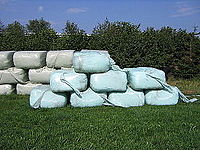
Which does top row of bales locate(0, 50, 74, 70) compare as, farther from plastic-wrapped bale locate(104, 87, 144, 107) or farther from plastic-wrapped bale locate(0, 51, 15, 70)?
plastic-wrapped bale locate(104, 87, 144, 107)

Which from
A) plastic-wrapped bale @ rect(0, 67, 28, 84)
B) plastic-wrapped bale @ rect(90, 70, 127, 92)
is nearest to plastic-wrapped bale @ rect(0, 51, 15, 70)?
plastic-wrapped bale @ rect(0, 67, 28, 84)

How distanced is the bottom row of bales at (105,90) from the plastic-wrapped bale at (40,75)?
1314mm

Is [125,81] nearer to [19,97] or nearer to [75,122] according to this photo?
[75,122]

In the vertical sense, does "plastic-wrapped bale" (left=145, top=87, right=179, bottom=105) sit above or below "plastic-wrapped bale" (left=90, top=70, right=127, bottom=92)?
below

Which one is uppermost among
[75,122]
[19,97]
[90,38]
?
[90,38]

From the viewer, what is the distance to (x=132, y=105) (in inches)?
190

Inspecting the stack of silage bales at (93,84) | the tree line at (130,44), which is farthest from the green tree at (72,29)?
the stack of silage bales at (93,84)

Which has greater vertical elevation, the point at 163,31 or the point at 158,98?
the point at 163,31

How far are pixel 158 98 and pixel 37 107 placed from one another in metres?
2.20

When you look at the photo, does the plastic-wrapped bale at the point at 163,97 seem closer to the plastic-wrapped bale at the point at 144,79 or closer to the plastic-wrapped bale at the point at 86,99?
the plastic-wrapped bale at the point at 144,79

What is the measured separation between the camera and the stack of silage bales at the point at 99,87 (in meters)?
4.67

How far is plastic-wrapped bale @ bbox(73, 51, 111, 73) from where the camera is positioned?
4672 millimetres

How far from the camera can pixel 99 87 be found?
4.68m

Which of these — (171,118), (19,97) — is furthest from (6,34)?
(171,118)
